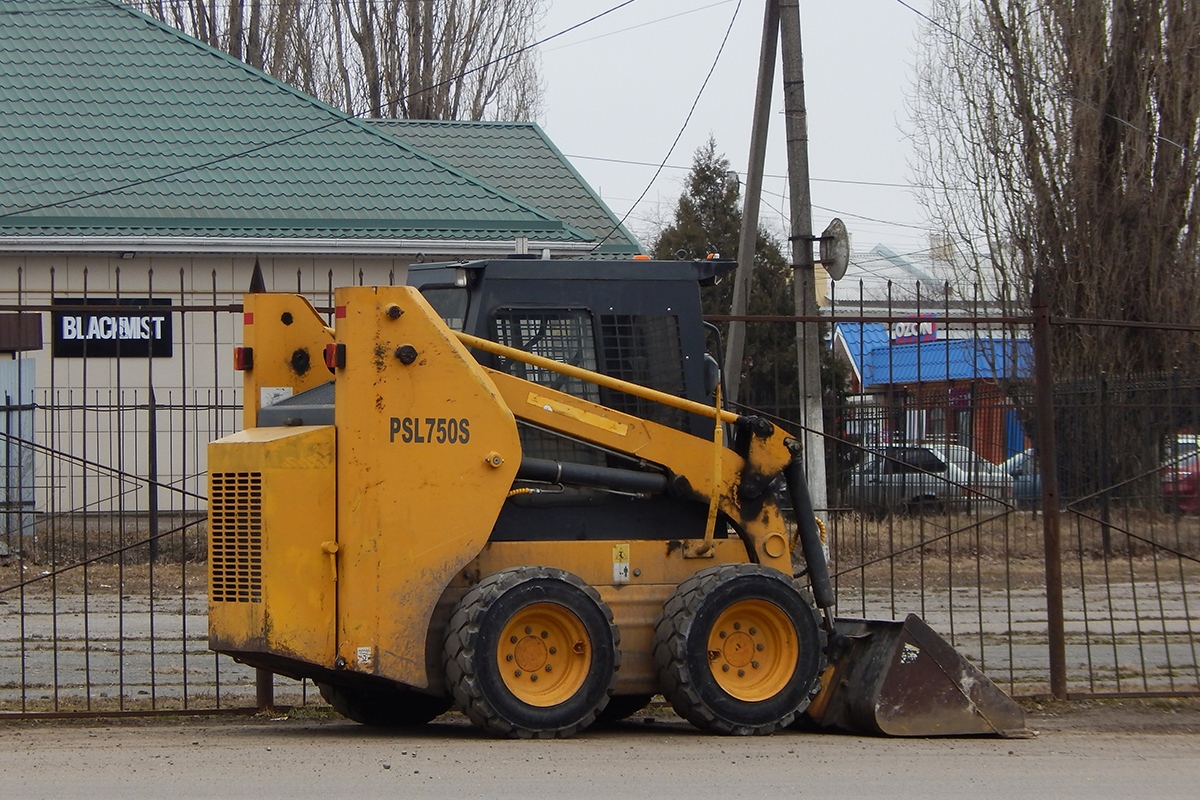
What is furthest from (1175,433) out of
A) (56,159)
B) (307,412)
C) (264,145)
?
(56,159)

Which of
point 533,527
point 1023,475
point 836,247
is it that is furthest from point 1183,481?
point 533,527

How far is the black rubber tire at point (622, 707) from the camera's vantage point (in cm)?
809

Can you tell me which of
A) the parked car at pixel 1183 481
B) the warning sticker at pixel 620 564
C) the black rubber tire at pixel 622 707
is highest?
the parked car at pixel 1183 481

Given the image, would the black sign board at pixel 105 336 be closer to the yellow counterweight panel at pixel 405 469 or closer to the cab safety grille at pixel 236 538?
the cab safety grille at pixel 236 538

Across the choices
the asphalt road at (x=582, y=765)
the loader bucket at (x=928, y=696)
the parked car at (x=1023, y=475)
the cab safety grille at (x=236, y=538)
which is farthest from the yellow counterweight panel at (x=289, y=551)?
the parked car at (x=1023, y=475)

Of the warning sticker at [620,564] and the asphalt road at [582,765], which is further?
the warning sticker at [620,564]

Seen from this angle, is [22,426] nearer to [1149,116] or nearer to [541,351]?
[541,351]

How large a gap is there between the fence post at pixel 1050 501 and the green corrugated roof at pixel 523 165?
1234 cm

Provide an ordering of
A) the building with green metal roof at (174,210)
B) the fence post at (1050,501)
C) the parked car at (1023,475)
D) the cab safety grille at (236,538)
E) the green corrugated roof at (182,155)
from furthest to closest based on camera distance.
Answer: the green corrugated roof at (182,155), the building with green metal roof at (174,210), the parked car at (1023,475), the fence post at (1050,501), the cab safety grille at (236,538)

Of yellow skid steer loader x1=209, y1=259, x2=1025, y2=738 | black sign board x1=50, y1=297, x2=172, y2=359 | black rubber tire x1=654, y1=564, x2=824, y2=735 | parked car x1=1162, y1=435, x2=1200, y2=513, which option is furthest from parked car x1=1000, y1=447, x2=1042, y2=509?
black sign board x1=50, y1=297, x2=172, y2=359

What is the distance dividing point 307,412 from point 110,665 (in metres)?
4.52

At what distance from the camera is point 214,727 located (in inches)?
315

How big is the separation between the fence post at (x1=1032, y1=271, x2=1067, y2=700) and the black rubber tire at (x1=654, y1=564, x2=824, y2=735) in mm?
1982

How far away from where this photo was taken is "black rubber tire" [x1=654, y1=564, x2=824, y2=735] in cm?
721
